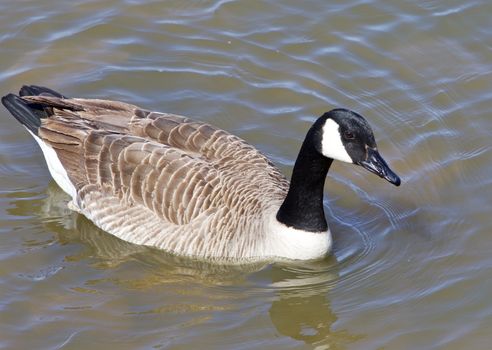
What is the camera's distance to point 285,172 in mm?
10445

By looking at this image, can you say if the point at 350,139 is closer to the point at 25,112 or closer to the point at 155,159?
the point at 155,159

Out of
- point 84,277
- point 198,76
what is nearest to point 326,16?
point 198,76

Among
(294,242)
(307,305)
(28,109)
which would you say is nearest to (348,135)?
(294,242)

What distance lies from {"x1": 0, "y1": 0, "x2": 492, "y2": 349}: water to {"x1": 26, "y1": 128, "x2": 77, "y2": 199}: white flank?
0.20 metres

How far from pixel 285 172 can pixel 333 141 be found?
6.86 ft

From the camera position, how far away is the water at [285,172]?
8.28 meters

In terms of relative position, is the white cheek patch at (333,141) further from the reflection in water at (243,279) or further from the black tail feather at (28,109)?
the black tail feather at (28,109)

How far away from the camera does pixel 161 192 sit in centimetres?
915

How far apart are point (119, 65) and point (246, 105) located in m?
1.69

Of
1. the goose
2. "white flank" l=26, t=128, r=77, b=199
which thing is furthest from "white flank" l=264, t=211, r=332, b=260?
"white flank" l=26, t=128, r=77, b=199

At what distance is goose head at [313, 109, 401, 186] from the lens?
8352 millimetres

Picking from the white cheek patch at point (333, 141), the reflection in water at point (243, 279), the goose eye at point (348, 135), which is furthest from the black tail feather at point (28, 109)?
the goose eye at point (348, 135)

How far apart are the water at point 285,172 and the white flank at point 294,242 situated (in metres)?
0.15

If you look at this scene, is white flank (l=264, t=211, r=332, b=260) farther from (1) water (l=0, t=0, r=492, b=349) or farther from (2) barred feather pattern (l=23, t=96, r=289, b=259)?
(1) water (l=0, t=0, r=492, b=349)
